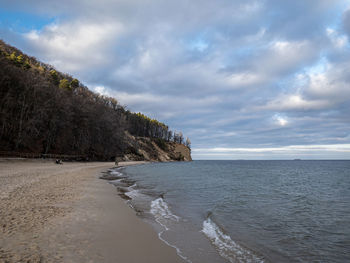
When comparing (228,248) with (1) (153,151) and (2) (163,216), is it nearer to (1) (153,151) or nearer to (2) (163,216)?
(2) (163,216)

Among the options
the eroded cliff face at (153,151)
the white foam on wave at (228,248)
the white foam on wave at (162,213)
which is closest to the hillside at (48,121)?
the eroded cliff face at (153,151)

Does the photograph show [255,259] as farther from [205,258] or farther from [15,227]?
[15,227]

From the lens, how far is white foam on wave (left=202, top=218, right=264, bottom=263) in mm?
6382

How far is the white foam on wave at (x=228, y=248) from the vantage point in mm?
6382

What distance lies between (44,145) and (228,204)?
55.3m

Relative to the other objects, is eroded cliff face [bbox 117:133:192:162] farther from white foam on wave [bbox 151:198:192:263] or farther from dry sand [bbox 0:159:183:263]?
dry sand [bbox 0:159:183:263]

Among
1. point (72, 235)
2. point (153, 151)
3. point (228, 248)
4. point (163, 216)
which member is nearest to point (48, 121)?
point (163, 216)

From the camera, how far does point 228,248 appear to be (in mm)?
7062

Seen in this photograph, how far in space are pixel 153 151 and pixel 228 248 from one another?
455 feet

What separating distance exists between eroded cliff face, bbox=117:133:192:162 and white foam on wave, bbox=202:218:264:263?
300ft

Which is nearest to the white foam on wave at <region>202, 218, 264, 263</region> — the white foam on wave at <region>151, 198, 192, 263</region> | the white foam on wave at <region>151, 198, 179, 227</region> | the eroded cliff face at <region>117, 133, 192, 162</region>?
the white foam on wave at <region>151, 198, 192, 263</region>

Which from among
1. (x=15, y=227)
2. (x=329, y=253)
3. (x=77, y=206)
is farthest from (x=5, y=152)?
(x=329, y=253)

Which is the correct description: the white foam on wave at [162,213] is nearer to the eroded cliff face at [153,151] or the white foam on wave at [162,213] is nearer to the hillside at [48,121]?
the hillside at [48,121]

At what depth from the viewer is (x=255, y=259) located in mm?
6434
